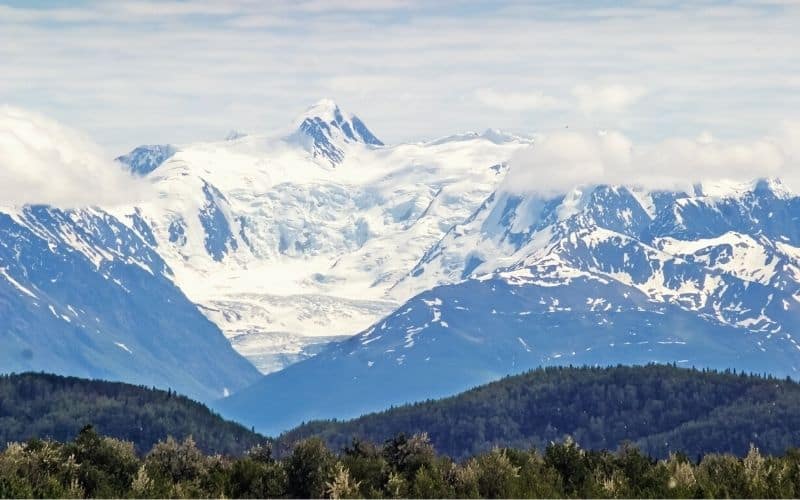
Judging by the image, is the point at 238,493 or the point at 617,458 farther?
the point at 617,458

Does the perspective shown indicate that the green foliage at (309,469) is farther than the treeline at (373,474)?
Yes

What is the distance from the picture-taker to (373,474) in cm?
14975

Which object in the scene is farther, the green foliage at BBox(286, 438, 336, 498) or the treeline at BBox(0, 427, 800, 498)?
the green foliage at BBox(286, 438, 336, 498)

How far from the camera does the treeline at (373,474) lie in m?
137

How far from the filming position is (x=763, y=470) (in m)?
144

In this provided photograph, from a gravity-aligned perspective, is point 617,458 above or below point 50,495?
below

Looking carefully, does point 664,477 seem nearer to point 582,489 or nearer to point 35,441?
point 582,489

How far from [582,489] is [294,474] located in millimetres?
23077

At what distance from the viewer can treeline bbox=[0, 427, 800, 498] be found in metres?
137

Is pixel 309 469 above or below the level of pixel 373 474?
above

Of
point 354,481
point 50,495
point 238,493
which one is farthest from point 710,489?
point 50,495

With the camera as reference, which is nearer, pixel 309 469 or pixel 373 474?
pixel 373 474

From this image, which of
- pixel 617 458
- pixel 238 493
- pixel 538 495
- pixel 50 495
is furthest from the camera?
pixel 617 458

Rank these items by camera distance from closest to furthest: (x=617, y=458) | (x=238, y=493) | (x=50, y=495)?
(x=50, y=495)
(x=238, y=493)
(x=617, y=458)
